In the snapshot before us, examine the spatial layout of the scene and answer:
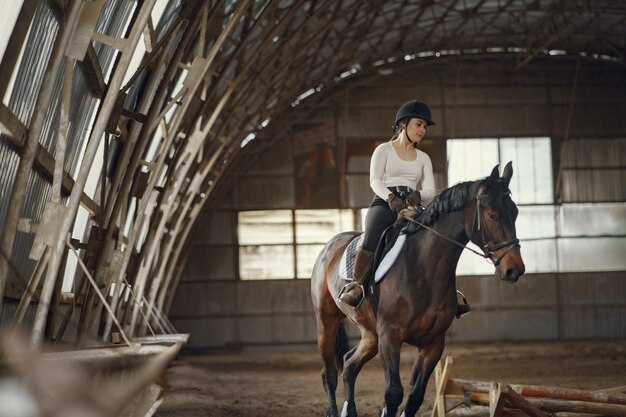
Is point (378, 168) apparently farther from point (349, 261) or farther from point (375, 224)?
point (349, 261)

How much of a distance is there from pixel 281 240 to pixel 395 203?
1882cm

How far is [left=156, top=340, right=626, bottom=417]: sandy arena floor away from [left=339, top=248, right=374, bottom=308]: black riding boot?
2965 millimetres

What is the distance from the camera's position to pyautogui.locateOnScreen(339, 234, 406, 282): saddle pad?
7.94 m

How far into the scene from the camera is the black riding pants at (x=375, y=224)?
26.9 feet

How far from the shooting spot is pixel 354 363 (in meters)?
8.70

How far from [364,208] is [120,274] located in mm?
15591

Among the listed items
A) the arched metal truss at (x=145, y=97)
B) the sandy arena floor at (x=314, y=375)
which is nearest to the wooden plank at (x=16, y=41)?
the arched metal truss at (x=145, y=97)

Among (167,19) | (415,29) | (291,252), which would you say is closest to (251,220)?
(291,252)

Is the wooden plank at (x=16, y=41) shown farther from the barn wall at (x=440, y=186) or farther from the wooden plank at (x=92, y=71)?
the barn wall at (x=440, y=186)

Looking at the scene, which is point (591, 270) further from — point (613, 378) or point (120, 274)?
point (120, 274)

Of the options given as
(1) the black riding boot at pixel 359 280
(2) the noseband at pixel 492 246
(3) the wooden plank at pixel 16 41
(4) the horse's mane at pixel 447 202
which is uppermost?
(3) the wooden plank at pixel 16 41

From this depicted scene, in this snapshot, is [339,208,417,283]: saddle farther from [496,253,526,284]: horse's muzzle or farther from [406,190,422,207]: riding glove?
[496,253,526,284]: horse's muzzle

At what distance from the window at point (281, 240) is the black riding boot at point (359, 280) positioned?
18.4 meters

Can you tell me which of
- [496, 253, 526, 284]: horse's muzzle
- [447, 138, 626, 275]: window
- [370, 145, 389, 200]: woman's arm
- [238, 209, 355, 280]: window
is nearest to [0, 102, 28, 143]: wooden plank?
[370, 145, 389, 200]: woman's arm
